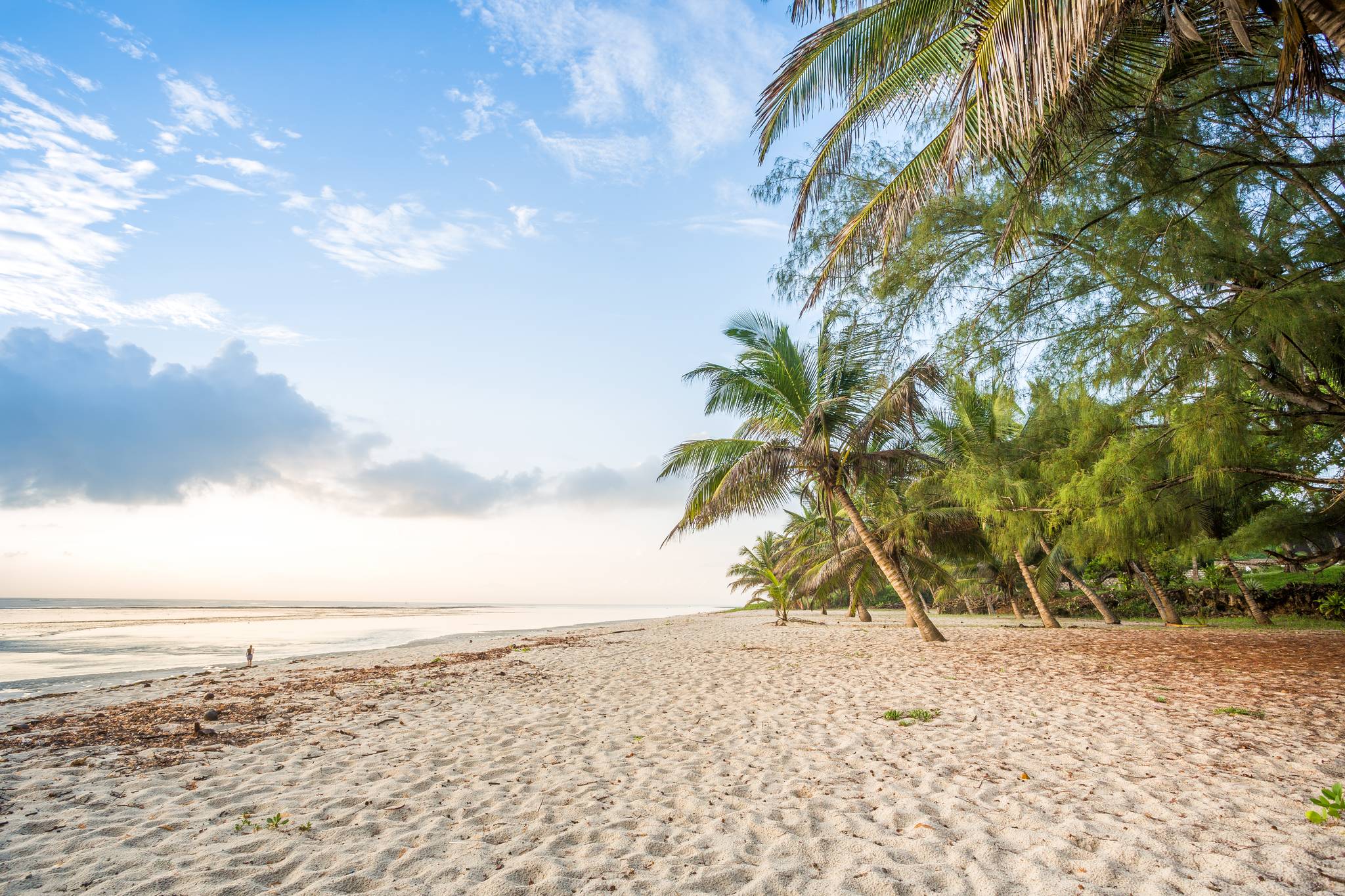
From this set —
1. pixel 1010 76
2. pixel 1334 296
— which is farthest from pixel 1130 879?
pixel 1334 296

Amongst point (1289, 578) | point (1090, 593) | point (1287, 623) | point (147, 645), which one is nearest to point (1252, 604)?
point (1287, 623)

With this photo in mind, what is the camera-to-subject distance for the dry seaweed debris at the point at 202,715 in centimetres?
468

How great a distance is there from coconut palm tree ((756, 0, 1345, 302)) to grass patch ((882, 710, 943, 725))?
410 centimetres

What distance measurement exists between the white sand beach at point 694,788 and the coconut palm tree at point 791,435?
4.19 meters

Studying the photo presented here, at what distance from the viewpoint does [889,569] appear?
11289 mm

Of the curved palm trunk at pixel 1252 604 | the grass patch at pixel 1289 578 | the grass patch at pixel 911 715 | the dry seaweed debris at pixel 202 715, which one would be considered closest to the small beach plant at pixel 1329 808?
the grass patch at pixel 911 715

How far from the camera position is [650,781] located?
3.75 m

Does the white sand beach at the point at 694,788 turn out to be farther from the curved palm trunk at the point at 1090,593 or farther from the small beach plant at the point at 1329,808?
the curved palm trunk at the point at 1090,593

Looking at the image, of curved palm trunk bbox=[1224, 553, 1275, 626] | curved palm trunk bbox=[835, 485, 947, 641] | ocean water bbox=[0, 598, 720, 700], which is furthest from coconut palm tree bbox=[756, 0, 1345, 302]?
curved palm trunk bbox=[1224, 553, 1275, 626]

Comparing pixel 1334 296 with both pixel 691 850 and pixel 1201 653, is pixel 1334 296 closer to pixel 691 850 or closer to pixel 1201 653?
pixel 691 850

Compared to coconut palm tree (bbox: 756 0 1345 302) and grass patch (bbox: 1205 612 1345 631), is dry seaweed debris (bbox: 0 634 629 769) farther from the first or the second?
grass patch (bbox: 1205 612 1345 631)

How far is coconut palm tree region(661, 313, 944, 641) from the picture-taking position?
1046 cm

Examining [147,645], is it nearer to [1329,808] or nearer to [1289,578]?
[1329,808]

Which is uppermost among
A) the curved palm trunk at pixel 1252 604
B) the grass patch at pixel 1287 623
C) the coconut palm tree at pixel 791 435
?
the coconut palm tree at pixel 791 435
